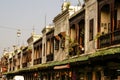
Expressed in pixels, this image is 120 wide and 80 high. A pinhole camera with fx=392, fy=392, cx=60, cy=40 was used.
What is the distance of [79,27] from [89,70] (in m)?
5.08

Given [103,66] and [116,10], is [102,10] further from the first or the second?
[103,66]

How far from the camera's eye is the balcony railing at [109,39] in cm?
2414

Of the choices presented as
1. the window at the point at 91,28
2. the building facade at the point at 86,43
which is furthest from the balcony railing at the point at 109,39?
the window at the point at 91,28

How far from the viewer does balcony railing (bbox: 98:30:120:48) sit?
79.2 ft

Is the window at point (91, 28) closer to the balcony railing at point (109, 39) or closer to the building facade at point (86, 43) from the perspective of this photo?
the building facade at point (86, 43)

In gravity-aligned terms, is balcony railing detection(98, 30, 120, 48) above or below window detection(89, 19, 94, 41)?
below

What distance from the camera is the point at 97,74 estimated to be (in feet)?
89.4

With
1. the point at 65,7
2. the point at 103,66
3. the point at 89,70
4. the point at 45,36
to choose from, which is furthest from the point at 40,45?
the point at 103,66

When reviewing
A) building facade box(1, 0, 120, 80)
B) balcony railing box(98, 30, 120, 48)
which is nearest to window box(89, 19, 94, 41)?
building facade box(1, 0, 120, 80)

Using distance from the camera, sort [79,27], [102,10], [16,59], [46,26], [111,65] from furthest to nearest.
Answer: [16,59] < [46,26] < [79,27] < [102,10] < [111,65]

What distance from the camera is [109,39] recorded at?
25312mm

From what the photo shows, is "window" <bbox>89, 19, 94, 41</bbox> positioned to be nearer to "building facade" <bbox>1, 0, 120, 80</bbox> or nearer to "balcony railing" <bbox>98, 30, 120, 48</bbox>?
"building facade" <bbox>1, 0, 120, 80</bbox>

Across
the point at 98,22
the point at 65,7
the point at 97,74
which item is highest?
the point at 65,7

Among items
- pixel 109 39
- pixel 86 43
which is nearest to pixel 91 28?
pixel 86 43
